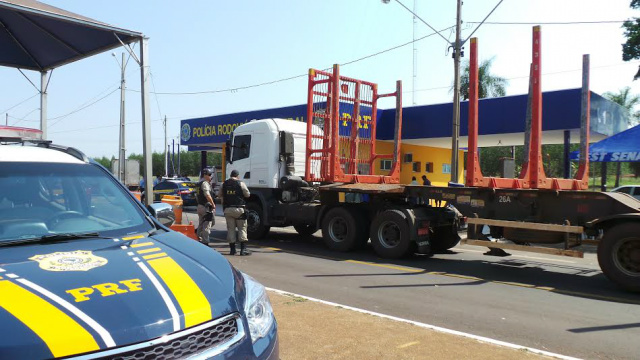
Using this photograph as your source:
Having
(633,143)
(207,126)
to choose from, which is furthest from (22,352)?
(207,126)

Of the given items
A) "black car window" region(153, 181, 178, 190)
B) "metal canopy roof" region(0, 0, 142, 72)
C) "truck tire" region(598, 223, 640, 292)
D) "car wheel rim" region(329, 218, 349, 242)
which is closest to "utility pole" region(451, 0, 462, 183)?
"car wheel rim" region(329, 218, 349, 242)

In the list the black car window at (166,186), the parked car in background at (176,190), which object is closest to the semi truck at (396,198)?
the parked car in background at (176,190)

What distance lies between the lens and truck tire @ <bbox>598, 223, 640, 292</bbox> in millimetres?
6977

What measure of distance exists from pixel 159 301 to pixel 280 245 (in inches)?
373

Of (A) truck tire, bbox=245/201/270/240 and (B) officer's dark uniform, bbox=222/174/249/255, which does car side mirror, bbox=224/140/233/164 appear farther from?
(B) officer's dark uniform, bbox=222/174/249/255

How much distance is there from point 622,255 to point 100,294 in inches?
293

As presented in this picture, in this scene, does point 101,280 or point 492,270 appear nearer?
point 101,280

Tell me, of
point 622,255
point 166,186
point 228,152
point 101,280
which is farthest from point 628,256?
point 166,186

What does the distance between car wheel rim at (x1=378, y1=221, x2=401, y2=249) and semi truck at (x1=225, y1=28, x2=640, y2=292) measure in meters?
0.02

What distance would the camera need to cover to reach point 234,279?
2.85 meters

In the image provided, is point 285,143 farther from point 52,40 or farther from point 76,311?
point 76,311

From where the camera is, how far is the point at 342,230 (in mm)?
10484

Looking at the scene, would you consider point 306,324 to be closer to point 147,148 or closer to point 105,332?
point 105,332

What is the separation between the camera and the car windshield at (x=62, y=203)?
3.20 meters
